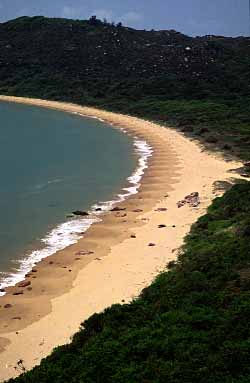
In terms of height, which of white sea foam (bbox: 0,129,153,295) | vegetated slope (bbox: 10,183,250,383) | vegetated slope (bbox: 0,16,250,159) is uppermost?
vegetated slope (bbox: 0,16,250,159)

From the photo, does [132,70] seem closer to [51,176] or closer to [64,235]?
[51,176]

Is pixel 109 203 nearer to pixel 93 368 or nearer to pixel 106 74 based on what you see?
pixel 93 368

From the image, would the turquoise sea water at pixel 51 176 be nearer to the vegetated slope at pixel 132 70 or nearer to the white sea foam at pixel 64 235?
the white sea foam at pixel 64 235

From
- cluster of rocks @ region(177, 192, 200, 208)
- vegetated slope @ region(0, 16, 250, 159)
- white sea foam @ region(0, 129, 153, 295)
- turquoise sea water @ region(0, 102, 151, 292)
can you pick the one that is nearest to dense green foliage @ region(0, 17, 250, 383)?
vegetated slope @ region(0, 16, 250, 159)

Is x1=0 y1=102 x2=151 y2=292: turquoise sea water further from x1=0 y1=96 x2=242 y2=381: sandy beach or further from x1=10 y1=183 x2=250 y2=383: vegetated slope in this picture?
x1=10 y1=183 x2=250 y2=383: vegetated slope

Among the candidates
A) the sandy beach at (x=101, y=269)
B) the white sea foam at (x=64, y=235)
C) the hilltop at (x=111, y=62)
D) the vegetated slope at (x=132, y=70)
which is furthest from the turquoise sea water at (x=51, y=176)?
the hilltop at (x=111, y=62)
